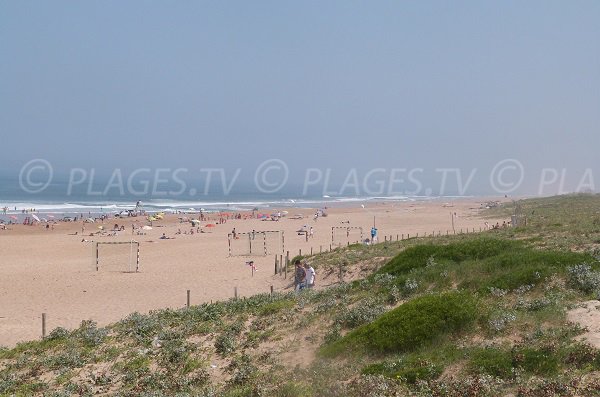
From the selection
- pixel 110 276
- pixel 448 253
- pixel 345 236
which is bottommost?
pixel 110 276

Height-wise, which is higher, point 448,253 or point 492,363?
point 448,253

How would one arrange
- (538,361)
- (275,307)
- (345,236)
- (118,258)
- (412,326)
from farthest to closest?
(345,236) < (118,258) < (275,307) < (412,326) < (538,361)

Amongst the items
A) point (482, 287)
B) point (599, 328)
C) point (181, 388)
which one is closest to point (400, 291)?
point (482, 287)

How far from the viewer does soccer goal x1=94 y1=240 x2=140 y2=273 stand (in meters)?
27.0

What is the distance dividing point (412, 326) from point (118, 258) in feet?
83.4

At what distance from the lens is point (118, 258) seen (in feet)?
99.7

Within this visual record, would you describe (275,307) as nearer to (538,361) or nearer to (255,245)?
(538,361)

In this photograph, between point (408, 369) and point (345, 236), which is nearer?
point (408, 369)

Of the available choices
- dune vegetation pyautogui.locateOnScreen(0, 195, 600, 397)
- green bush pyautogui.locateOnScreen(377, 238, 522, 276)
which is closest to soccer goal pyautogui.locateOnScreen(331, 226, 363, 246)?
green bush pyautogui.locateOnScreen(377, 238, 522, 276)

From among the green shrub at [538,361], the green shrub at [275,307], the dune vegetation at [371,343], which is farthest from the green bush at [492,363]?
the green shrub at [275,307]

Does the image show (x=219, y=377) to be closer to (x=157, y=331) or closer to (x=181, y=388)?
(x=181, y=388)

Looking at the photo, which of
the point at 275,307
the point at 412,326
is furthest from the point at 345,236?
the point at 412,326

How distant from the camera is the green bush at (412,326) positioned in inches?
310

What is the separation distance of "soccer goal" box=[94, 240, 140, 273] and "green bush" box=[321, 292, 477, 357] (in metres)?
19.9
